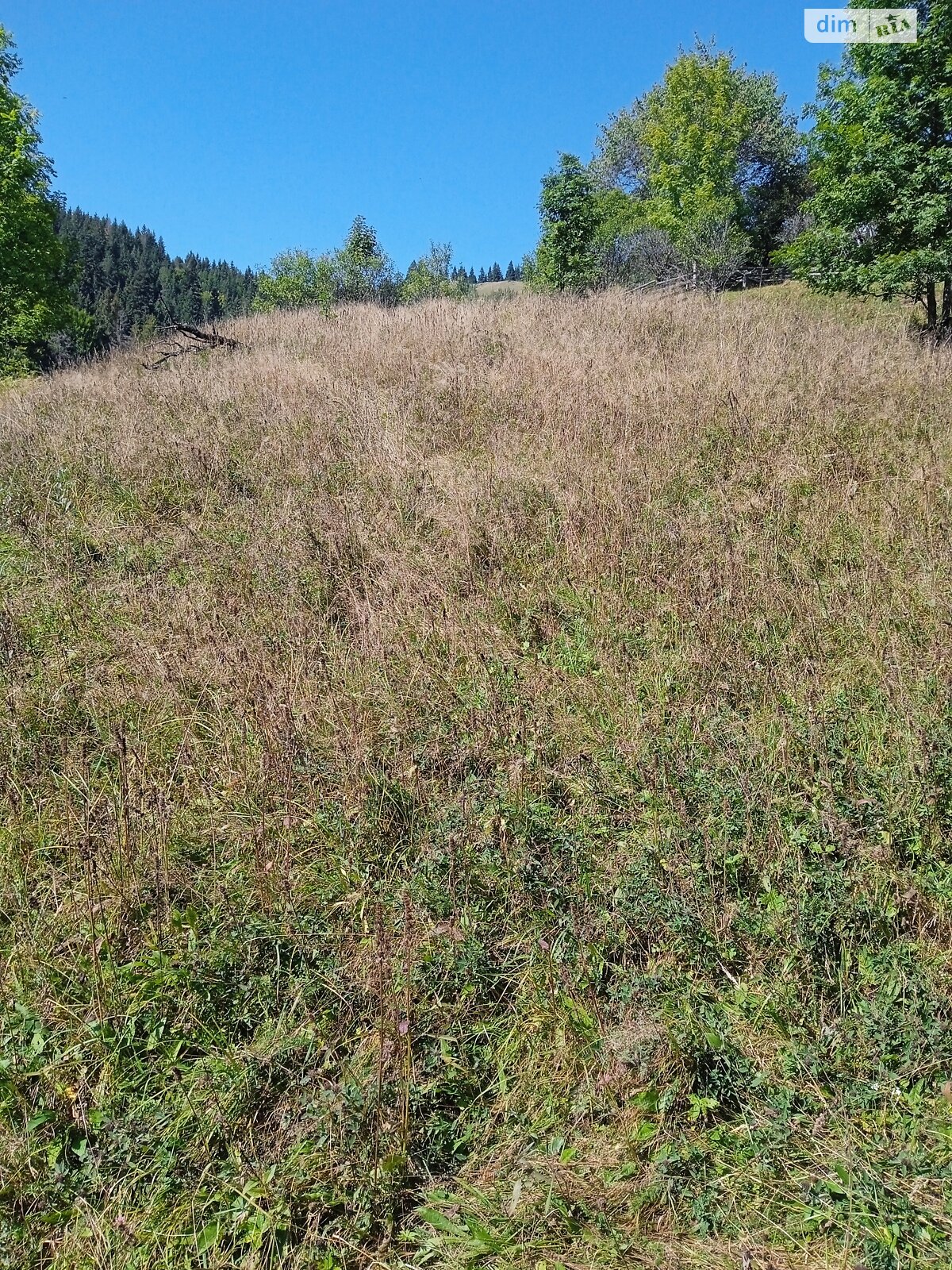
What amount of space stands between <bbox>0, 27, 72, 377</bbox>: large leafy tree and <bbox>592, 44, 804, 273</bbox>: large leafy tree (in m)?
20.9

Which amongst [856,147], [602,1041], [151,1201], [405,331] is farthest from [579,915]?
[856,147]

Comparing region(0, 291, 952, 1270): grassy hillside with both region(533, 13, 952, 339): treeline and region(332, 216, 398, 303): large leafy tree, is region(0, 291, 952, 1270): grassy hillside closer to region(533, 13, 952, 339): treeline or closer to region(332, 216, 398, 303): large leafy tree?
region(533, 13, 952, 339): treeline

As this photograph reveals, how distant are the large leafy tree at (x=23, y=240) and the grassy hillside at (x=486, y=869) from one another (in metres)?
20.1

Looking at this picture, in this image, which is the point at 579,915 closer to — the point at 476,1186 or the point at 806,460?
the point at 476,1186

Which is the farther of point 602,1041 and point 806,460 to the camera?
point 806,460

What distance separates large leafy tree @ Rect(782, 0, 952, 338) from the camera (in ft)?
29.3

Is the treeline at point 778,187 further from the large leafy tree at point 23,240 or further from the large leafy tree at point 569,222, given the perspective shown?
the large leafy tree at point 23,240

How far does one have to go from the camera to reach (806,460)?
589cm

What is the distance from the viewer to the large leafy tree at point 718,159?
25.3 meters

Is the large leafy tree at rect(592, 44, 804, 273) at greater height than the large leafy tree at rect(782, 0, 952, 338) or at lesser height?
greater

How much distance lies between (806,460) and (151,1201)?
20.6 feet

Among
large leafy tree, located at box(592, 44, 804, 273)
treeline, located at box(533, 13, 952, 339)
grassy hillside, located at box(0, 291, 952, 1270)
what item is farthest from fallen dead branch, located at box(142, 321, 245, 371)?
large leafy tree, located at box(592, 44, 804, 273)

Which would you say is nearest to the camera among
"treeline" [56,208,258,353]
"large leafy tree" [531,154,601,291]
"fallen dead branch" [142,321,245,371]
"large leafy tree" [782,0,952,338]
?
"large leafy tree" [782,0,952,338]

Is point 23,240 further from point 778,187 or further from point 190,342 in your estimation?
point 778,187
